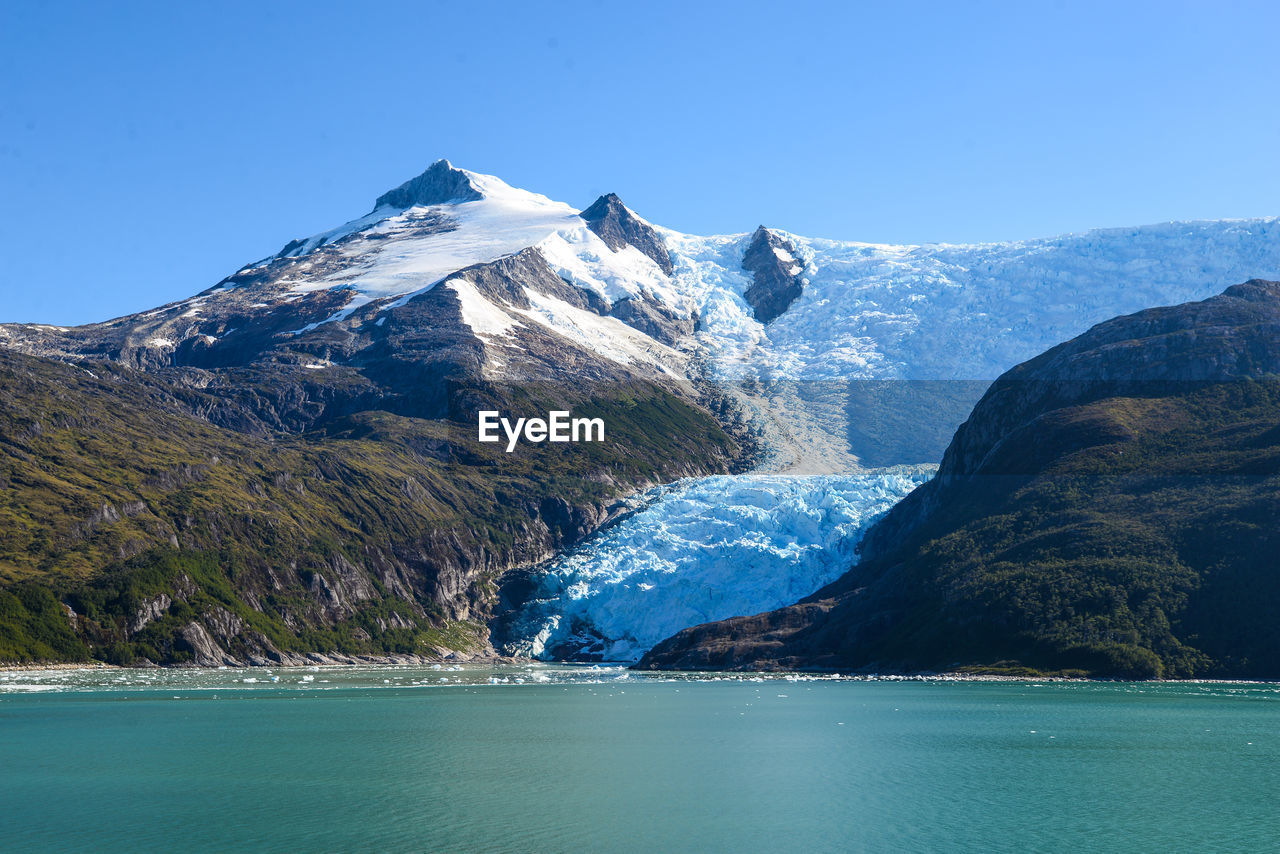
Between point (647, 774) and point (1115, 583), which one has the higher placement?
point (1115, 583)

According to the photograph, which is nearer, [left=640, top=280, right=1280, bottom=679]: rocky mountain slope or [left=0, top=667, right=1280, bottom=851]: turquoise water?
[left=0, top=667, right=1280, bottom=851]: turquoise water

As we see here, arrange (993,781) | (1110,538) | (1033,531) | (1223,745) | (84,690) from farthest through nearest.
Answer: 1. (1033,531)
2. (1110,538)
3. (84,690)
4. (1223,745)
5. (993,781)

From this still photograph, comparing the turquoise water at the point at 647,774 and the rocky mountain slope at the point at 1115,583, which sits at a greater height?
the rocky mountain slope at the point at 1115,583

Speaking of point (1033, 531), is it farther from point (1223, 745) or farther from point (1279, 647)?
point (1223, 745)

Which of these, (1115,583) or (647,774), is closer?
(647,774)

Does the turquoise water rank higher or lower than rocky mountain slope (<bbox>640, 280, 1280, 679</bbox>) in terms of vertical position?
lower

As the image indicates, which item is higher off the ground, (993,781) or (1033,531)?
(1033,531)

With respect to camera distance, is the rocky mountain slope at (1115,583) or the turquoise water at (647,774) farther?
the rocky mountain slope at (1115,583)

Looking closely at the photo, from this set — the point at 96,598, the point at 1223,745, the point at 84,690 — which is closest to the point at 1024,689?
the point at 1223,745
